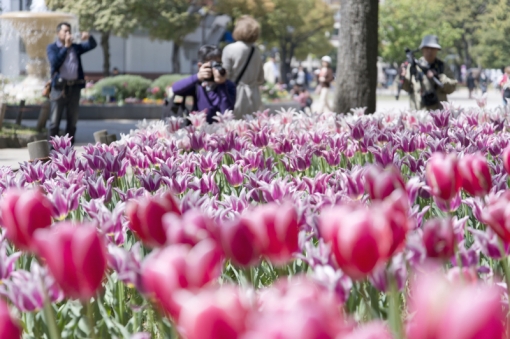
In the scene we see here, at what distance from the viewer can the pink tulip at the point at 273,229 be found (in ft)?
6.06

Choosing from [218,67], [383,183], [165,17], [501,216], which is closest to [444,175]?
[383,183]

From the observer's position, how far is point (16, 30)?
77.0 feet

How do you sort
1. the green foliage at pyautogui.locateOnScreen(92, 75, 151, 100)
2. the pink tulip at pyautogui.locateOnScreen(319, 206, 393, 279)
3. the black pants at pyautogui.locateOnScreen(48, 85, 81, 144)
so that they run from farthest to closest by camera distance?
the green foliage at pyautogui.locateOnScreen(92, 75, 151, 100)
the black pants at pyautogui.locateOnScreen(48, 85, 81, 144)
the pink tulip at pyautogui.locateOnScreen(319, 206, 393, 279)

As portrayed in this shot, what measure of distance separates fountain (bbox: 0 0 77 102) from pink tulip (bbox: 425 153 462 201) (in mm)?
20887

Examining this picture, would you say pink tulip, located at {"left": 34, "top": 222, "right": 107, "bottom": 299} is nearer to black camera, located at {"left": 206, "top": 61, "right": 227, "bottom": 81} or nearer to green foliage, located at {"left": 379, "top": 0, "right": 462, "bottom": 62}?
black camera, located at {"left": 206, "top": 61, "right": 227, "bottom": 81}

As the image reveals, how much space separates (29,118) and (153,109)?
3622 millimetres

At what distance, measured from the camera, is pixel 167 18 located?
40906mm

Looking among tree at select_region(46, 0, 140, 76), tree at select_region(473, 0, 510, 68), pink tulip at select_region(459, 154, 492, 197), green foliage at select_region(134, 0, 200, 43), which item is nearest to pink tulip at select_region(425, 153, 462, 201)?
pink tulip at select_region(459, 154, 492, 197)

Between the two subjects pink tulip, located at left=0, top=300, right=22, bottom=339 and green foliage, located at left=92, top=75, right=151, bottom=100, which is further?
green foliage, located at left=92, top=75, right=151, bottom=100

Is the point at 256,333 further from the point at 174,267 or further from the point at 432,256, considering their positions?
the point at 432,256

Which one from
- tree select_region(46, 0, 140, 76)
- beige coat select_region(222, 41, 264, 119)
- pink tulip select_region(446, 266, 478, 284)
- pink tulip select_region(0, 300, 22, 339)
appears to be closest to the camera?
pink tulip select_region(0, 300, 22, 339)

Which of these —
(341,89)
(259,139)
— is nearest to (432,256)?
(259,139)

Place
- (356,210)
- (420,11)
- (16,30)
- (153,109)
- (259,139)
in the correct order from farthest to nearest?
(420,11)
(153,109)
(16,30)
(259,139)
(356,210)

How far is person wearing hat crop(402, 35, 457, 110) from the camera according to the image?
10.8 meters
